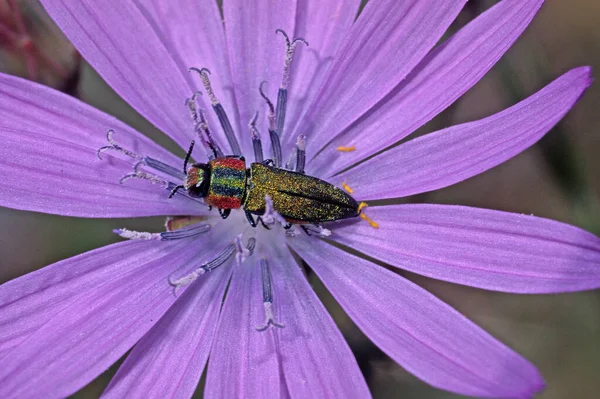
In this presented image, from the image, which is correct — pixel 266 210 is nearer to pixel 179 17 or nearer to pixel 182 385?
pixel 182 385

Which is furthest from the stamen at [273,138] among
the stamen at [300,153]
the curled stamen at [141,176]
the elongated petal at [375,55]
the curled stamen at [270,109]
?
the curled stamen at [141,176]

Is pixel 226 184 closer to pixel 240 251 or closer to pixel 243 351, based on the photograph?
pixel 240 251

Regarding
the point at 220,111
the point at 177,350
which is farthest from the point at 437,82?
the point at 177,350

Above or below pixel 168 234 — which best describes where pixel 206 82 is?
above

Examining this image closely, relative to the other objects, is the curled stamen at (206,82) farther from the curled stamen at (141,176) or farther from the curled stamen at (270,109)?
the curled stamen at (141,176)

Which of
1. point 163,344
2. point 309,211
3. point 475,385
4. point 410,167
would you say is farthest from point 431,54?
point 163,344
